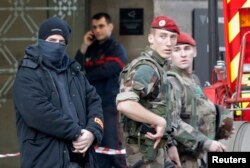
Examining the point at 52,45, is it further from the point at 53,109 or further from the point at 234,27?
the point at 234,27

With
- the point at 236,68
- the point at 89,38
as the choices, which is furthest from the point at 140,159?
the point at 89,38

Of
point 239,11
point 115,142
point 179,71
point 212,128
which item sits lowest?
point 115,142

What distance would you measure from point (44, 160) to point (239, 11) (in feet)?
9.27

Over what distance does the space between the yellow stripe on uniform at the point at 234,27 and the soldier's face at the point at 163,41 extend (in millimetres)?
1799

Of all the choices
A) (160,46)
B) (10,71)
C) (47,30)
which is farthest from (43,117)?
(10,71)

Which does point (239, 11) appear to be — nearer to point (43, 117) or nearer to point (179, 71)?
point (179, 71)

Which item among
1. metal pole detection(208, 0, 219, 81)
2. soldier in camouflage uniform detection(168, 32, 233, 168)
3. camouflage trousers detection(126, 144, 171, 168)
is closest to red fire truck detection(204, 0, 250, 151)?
soldier in camouflage uniform detection(168, 32, 233, 168)

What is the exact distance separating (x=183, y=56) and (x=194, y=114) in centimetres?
49

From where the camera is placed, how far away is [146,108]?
15.7 feet

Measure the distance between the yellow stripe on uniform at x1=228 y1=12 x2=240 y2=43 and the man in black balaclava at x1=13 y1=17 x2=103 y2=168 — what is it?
2166mm

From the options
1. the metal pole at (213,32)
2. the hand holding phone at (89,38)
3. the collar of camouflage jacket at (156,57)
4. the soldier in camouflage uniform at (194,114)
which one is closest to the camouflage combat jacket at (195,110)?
the soldier in camouflage uniform at (194,114)

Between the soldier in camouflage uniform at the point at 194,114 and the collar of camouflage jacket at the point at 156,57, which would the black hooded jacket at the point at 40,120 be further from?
the soldier in camouflage uniform at the point at 194,114

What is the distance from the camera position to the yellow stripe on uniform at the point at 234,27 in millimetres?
6727

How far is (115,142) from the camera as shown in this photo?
8.04 m
